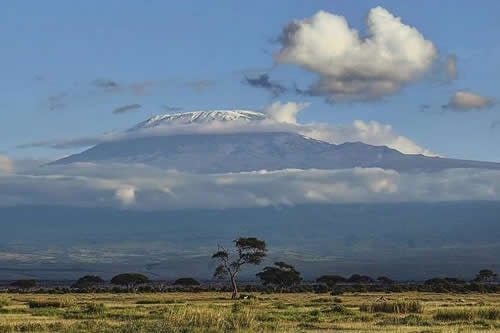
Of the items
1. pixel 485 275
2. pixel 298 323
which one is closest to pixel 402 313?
pixel 298 323

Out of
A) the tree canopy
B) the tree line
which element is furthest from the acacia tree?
the tree canopy

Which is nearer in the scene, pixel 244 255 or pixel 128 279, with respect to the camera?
pixel 244 255

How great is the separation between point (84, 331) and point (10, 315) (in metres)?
12.4

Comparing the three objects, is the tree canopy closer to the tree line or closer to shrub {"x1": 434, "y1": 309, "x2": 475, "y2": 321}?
the tree line

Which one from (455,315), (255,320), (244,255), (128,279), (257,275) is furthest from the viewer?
(128,279)

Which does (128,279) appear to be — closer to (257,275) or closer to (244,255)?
(257,275)

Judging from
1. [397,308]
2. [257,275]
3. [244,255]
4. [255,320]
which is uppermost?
[244,255]

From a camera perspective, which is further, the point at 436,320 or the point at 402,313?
the point at 402,313

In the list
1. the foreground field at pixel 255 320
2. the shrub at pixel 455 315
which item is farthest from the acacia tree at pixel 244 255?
the shrub at pixel 455 315

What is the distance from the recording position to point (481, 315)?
41.8 meters

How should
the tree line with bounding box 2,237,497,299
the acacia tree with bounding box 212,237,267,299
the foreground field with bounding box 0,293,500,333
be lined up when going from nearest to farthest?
the foreground field with bounding box 0,293,500,333, the acacia tree with bounding box 212,237,267,299, the tree line with bounding box 2,237,497,299

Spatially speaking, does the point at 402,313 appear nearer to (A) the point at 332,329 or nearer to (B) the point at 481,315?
(B) the point at 481,315

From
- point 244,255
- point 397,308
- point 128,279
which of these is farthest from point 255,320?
point 128,279

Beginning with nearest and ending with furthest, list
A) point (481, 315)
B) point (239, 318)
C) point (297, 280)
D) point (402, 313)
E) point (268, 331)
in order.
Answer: point (268, 331) → point (239, 318) → point (481, 315) → point (402, 313) → point (297, 280)
